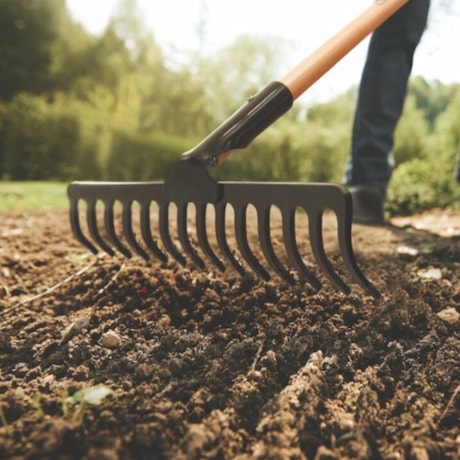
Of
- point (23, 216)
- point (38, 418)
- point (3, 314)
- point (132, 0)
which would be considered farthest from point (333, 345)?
point (132, 0)

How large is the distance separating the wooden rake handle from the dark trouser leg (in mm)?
1091

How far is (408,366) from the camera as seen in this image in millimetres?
1485

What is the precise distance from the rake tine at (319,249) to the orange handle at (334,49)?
64cm

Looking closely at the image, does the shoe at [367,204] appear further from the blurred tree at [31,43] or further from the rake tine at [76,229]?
the blurred tree at [31,43]

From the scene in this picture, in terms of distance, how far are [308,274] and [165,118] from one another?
34.6ft

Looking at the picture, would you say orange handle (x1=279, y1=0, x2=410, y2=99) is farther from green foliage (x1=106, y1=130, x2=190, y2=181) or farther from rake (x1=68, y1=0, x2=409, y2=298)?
green foliage (x1=106, y1=130, x2=190, y2=181)

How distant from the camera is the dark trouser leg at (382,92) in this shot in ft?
10.1

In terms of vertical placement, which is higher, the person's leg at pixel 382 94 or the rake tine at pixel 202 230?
the person's leg at pixel 382 94

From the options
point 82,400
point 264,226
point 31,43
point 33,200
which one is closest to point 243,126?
point 264,226

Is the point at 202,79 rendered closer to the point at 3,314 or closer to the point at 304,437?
the point at 3,314

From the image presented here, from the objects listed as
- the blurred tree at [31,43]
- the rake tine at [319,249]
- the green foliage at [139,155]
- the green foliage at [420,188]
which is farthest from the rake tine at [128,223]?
the blurred tree at [31,43]

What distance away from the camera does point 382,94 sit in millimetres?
3195

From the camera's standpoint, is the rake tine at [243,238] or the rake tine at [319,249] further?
the rake tine at [243,238]

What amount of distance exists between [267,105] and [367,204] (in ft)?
5.55
